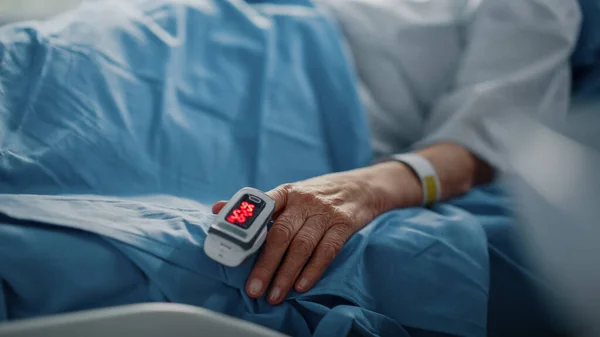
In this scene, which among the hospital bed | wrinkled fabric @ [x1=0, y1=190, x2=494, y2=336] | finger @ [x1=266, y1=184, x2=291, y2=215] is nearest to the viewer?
the hospital bed

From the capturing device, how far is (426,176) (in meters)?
0.86

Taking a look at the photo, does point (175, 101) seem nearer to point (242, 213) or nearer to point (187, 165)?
point (187, 165)

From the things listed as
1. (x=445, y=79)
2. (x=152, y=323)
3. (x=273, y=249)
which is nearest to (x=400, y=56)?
(x=445, y=79)

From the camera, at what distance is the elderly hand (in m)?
0.64

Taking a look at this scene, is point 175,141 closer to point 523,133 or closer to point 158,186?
point 158,186

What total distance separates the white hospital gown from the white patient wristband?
0.31 feet

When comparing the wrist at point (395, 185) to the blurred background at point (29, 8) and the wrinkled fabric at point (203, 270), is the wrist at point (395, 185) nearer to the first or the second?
the wrinkled fabric at point (203, 270)

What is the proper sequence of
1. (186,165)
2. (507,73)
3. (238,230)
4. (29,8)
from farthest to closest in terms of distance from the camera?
1. (29,8)
2. (507,73)
3. (186,165)
4. (238,230)

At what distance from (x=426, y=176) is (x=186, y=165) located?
35cm

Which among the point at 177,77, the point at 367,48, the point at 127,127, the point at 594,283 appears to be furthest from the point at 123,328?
the point at 367,48

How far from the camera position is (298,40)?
96 centimetres

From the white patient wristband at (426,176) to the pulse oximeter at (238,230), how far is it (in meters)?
0.30

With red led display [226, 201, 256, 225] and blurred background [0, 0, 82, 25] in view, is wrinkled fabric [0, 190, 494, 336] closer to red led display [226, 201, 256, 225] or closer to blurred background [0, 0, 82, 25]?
red led display [226, 201, 256, 225]

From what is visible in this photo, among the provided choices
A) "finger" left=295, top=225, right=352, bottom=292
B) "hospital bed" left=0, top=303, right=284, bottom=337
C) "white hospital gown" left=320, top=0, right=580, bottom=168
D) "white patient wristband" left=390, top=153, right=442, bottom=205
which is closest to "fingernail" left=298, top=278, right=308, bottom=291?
"finger" left=295, top=225, right=352, bottom=292
